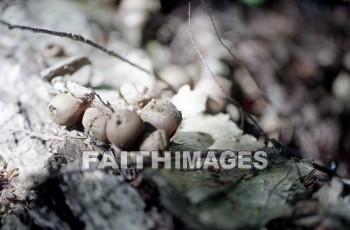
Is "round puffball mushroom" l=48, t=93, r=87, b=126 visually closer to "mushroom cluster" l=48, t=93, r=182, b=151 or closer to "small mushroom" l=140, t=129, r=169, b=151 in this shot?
"mushroom cluster" l=48, t=93, r=182, b=151

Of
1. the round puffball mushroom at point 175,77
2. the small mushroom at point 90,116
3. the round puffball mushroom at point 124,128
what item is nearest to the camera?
the round puffball mushroom at point 124,128

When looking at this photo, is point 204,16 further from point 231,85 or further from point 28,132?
point 28,132

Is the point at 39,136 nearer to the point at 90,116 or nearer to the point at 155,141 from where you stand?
the point at 90,116

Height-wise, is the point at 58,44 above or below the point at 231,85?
above

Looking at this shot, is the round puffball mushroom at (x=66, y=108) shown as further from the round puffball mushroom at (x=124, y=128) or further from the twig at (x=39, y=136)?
the round puffball mushroom at (x=124, y=128)

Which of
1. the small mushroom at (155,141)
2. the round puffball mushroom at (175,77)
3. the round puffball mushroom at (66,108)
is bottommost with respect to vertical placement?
the round puffball mushroom at (175,77)

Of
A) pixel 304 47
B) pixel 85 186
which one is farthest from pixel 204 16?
pixel 85 186

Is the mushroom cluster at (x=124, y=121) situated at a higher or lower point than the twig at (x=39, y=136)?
higher

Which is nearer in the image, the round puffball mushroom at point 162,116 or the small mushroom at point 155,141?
the small mushroom at point 155,141

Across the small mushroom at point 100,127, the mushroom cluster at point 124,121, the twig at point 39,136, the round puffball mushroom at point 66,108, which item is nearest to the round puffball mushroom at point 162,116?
the mushroom cluster at point 124,121
